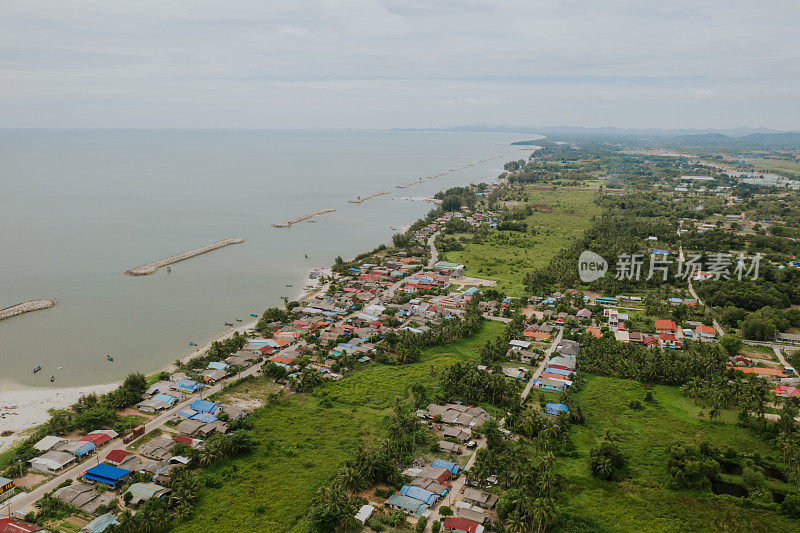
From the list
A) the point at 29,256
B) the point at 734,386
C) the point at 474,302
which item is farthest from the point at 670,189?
the point at 29,256

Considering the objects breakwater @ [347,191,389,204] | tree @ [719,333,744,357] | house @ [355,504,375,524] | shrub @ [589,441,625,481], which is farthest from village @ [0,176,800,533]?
breakwater @ [347,191,389,204]

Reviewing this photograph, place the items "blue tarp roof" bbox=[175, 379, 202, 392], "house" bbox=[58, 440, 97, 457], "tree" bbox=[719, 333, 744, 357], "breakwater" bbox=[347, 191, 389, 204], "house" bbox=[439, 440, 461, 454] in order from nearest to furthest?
"house" bbox=[58, 440, 97, 457] → "house" bbox=[439, 440, 461, 454] → "blue tarp roof" bbox=[175, 379, 202, 392] → "tree" bbox=[719, 333, 744, 357] → "breakwater" bbox=[347, 191, 389, 204]

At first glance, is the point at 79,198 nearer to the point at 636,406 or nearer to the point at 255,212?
the point at 255,212

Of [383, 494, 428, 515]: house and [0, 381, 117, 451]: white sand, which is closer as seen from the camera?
[383, 494, 428, 515]: house

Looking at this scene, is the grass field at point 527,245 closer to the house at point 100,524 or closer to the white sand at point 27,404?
the white sand at point 27,404

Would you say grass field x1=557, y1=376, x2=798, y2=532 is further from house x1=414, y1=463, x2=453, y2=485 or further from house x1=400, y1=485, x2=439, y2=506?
house x1=400, y1=485, x2=439, y2=506
